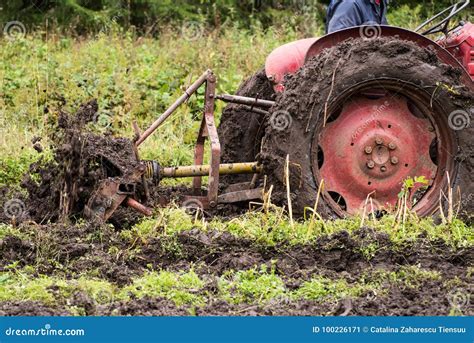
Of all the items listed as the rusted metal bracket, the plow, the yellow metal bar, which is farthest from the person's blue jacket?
the yellow metal bar

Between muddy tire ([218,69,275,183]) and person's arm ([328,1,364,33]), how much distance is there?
29.6 inches

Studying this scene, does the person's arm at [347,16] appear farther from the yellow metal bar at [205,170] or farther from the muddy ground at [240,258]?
the muddy ground at [240,258]

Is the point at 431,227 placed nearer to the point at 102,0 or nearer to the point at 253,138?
the point at 253,138

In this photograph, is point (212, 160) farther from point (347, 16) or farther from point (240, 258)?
point (347, 16)

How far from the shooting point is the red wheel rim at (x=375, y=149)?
22.1 ft

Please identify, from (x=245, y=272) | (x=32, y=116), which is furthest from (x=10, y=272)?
(x=32, y=116)

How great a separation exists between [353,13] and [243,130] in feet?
4.30

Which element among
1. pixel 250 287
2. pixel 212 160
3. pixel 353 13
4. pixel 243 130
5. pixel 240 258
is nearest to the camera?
pixel 250 287

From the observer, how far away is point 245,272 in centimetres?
547

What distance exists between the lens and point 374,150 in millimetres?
6730

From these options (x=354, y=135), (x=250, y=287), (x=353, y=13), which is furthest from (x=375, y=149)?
(x=250, y=287)

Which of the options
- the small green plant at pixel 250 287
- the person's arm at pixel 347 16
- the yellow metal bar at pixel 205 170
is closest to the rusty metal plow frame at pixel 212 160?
the yellow metal bar at pixel 205 170

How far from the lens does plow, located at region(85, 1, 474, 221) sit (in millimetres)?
6473

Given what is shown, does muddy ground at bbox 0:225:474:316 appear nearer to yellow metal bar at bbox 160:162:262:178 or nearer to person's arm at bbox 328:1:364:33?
yellow metal bar at bbox 160:162:262:178
